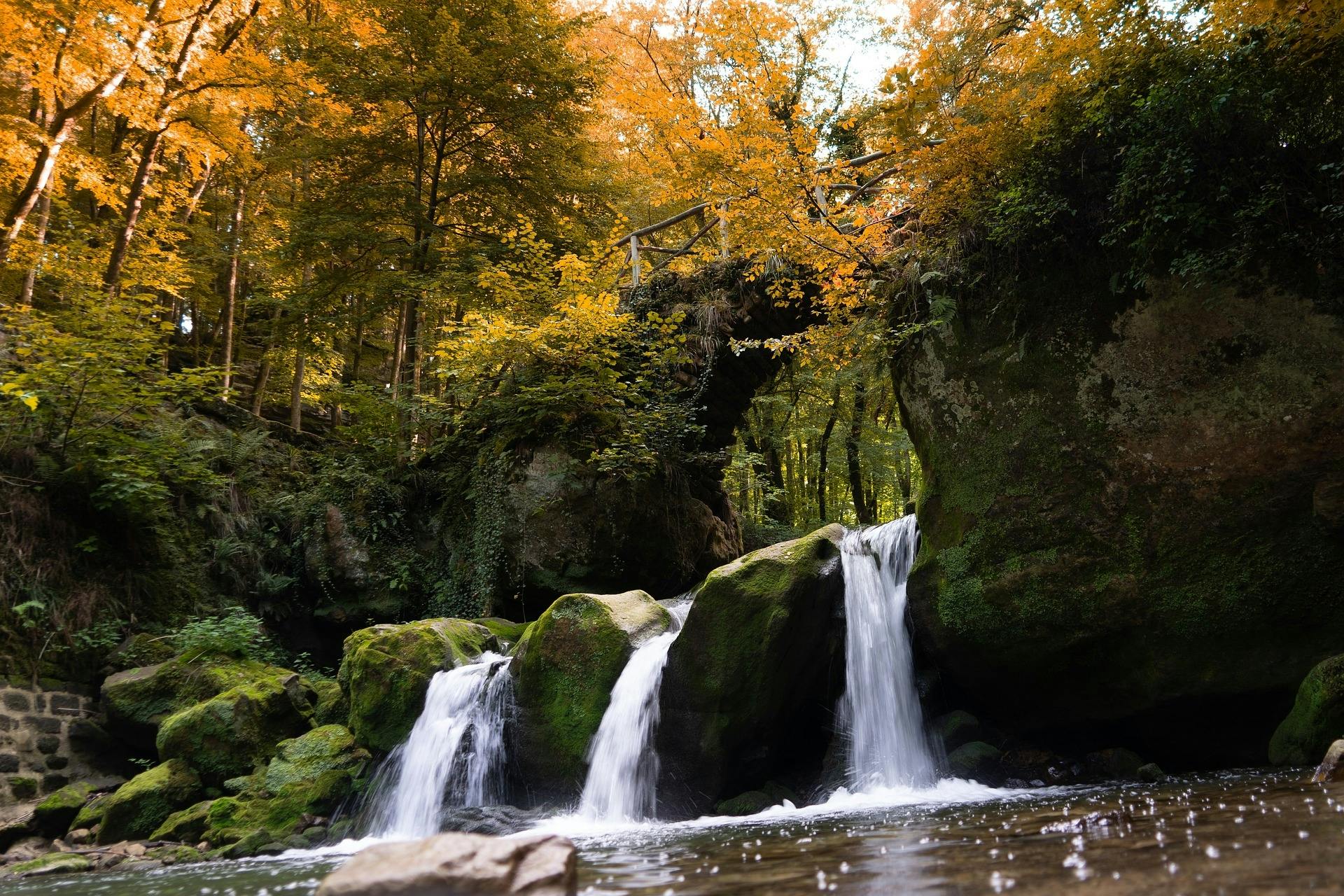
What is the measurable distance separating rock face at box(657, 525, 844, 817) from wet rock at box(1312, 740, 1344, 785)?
3.82 m

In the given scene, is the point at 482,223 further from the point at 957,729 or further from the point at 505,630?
the point at 957,729

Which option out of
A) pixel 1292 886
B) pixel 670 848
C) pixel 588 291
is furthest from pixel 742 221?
pixel 1292 886

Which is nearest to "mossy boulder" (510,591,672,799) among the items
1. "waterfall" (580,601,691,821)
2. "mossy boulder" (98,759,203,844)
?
"waterfall" (580,601,691,821)

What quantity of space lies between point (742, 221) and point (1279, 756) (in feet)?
23.2

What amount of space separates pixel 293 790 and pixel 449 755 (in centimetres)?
150

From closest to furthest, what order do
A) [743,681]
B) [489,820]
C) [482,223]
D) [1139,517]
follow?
[489,820] → [1139,517] → [743,681] → [482,223]

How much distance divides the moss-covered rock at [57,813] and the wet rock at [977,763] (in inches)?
346

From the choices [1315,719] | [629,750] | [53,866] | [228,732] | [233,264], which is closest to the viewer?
[1315,719]

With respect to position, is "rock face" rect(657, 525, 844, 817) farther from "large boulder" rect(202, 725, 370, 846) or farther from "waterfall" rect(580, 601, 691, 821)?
"large boulder" rect(202, 725, 370, 846)

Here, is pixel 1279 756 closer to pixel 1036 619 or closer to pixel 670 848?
pixel 1036 619

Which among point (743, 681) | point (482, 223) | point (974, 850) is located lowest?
point (974, 850)

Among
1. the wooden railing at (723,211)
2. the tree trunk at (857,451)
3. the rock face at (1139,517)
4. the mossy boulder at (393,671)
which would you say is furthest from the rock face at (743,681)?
the tree trunk at (857,451)

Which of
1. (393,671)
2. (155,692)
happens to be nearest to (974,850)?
(393,671)

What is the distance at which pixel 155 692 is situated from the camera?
8.99 metres
